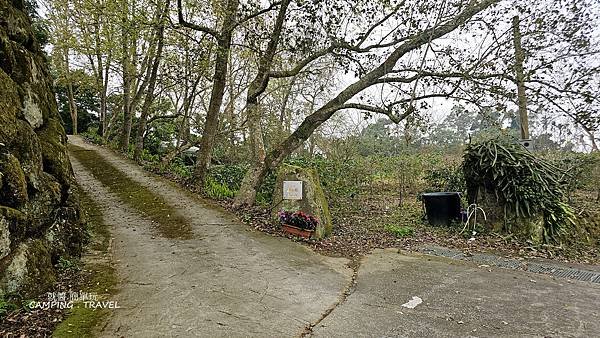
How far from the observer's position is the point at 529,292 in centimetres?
351

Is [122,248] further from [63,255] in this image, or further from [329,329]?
[329,329]

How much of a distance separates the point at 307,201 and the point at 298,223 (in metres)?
0.43

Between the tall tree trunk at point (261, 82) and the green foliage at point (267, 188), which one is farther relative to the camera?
the green foliage at point (267, 188)

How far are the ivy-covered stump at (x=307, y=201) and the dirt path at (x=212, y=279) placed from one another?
2.28ft

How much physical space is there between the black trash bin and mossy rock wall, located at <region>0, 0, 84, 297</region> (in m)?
5.91

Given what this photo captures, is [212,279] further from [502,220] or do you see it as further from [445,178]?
[445,178]

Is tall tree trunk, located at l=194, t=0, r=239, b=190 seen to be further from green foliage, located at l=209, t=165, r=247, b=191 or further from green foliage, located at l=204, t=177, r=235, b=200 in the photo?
green foliage, located at l=209, t=165, r=247, b=191

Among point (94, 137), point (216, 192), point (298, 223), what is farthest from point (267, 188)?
point (94, 137)

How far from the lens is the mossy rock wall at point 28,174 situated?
2.77 m

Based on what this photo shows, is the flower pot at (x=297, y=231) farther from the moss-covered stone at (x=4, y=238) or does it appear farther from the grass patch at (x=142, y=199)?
the moss-covered stone at (x=4, y=238)

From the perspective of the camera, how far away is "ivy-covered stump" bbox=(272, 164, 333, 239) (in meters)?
5.80

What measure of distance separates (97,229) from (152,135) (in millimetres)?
11620

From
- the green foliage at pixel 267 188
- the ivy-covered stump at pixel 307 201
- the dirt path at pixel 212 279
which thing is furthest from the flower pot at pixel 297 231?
the green foliage at pixel 267 188

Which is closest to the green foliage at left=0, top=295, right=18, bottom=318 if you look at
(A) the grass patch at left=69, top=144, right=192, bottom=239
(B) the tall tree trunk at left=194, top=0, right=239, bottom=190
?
(A) the grass patch at left=69, top=144, right=192, bottom=239
